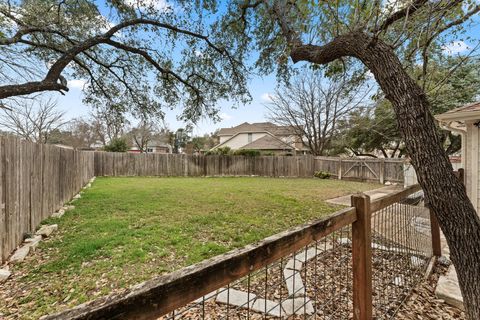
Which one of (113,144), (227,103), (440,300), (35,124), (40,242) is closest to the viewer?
(440,300)

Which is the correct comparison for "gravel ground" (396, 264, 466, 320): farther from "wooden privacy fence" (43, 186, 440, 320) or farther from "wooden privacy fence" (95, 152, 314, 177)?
"wooden privacy fence" (95, 152, 314, 177)

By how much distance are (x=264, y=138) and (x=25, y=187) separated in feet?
74.7

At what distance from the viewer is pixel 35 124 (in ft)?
58.9

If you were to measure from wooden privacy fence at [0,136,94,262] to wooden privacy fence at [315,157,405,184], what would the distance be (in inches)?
507

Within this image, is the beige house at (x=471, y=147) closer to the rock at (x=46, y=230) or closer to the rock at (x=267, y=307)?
the rock at (x=267, y=307)

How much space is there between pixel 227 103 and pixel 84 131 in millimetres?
28849

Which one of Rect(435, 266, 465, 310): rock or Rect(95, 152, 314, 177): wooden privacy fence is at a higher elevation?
Rect(95, 152, 314, 177): wooden privacy fence

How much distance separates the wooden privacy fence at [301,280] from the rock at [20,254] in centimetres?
248

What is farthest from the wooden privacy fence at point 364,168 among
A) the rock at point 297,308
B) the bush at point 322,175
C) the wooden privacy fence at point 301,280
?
the rock at point 297,308

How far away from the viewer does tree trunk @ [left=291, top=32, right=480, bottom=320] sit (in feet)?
5.44

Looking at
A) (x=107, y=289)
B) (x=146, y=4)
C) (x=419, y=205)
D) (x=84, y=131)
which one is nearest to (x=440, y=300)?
(x=419, y=205)

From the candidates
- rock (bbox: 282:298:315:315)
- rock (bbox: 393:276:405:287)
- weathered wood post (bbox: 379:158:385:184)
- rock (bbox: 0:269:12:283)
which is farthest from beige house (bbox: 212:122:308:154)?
rock (bbox: 0:269:12:283)

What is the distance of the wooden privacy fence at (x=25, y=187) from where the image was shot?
3.16 m

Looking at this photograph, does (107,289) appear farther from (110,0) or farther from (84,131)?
(84,131)
